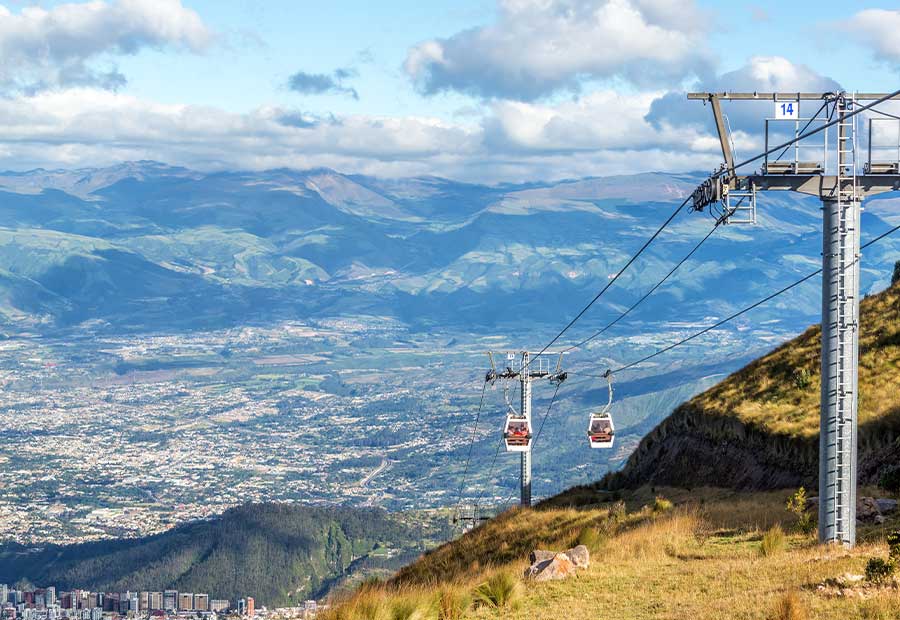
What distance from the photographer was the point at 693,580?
2048cm

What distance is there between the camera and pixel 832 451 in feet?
71.6

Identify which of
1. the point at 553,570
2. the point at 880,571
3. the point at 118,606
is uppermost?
the point at 880,571

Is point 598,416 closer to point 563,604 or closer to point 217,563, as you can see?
point 563,604

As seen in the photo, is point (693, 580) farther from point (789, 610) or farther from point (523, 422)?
point (523, 422)

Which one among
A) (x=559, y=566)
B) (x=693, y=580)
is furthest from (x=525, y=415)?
(x=693, y=580)

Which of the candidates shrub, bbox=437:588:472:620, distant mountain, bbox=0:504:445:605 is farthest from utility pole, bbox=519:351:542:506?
distant mountain, bbox=0:504:445:605

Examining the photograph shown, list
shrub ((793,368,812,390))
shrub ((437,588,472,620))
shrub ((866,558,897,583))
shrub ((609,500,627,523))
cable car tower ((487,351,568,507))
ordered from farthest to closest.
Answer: cable car tower ((487,351,568,507)) → shrub ((793,368,812,390)) → shrub ((609,500,627,523)) → shrub ((437,588,472,620)) → shrub ((866,558,897,583))

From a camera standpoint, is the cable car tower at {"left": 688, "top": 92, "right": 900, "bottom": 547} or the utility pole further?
the utility pole

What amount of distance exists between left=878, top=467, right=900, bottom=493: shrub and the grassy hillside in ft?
5.91

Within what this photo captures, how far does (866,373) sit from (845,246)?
20.5m

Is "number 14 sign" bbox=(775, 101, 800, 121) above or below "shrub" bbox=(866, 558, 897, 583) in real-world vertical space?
above

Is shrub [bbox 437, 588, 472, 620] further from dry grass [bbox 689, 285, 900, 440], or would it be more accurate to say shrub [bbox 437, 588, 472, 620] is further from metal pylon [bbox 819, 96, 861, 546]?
dry grass [bbox 689, 285, 900, 440]

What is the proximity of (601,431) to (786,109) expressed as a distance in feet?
73.2

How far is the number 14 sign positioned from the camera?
74.5 ft
